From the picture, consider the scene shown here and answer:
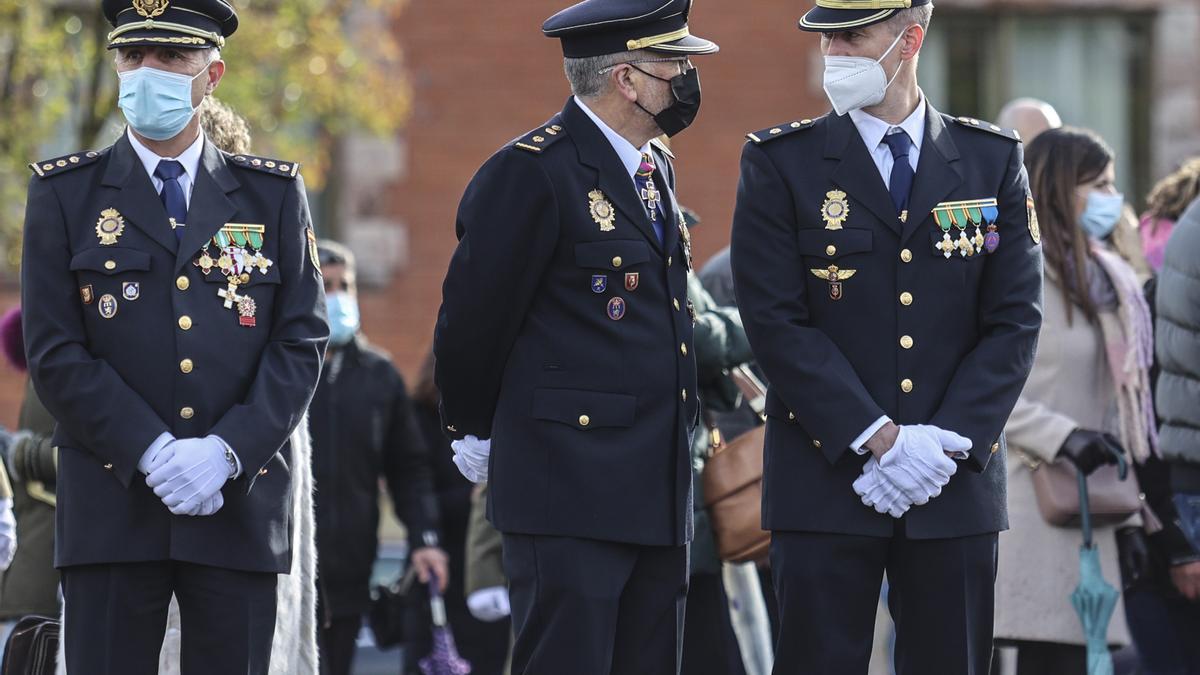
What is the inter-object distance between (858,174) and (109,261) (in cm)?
184

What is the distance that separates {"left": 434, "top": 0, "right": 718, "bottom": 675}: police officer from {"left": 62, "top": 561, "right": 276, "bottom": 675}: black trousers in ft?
2.12

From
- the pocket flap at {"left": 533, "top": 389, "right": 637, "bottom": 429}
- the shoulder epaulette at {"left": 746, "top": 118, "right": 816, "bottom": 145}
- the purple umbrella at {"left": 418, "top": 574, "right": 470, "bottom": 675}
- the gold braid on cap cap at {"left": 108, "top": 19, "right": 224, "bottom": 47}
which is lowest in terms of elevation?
the purple umbrella at {"left": 418, "top": 574, "right": 470, "bottom": 675}

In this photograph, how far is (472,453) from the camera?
5152 millimetres

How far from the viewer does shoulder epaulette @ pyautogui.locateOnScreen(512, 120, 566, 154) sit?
496cm

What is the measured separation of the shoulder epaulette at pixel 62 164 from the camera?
195 inches

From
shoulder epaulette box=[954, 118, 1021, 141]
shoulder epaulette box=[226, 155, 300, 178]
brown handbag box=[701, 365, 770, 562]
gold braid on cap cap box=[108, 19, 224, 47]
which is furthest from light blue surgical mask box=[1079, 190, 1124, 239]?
gold braid on cap cap box=[108, 19, 224, 47]

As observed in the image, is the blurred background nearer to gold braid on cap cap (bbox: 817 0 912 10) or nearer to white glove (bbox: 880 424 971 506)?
gold braid on cap cap (bbox: 817 0 912 10)

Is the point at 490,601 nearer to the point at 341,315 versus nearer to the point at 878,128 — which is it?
the point at 341,315

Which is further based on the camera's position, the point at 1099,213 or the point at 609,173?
the point at 1099,213

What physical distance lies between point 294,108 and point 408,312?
306 cm

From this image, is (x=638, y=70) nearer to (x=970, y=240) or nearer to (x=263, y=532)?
(x=970, y=240)

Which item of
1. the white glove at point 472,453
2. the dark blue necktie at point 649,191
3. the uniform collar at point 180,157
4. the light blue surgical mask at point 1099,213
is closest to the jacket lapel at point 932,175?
the dark blue necktie at point 649,191

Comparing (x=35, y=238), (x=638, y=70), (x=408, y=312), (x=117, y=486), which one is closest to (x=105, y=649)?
(x=117, y=486)

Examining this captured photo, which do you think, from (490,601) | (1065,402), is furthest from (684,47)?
(490,601)
